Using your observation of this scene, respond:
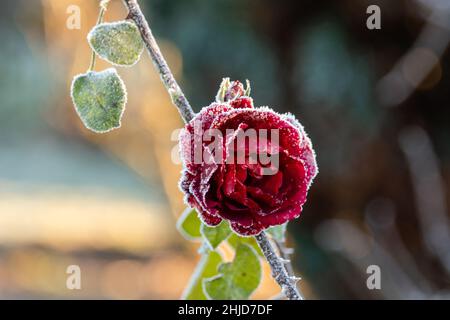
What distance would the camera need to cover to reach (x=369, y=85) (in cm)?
231

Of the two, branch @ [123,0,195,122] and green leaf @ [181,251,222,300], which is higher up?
branch @ [123,0,195,122]

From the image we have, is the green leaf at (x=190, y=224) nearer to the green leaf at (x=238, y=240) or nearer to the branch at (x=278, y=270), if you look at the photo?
the green leaf at (x=238, y=240)

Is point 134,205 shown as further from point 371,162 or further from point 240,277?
point 240,277

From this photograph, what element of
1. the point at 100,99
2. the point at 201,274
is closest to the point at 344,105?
the point at 201,274

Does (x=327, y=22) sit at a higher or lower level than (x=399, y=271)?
higher

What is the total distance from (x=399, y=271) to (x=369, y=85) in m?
0.68

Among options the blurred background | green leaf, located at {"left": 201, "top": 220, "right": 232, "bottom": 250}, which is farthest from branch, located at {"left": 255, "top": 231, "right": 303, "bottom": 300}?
the blurred background

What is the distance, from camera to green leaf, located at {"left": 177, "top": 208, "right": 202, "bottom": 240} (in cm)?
62

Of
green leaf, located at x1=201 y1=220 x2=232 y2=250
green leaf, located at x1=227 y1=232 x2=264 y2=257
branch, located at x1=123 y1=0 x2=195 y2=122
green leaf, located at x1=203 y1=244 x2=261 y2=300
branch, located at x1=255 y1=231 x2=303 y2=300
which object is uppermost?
branch, located at x1=123 y1=0 x2=195 y2=122

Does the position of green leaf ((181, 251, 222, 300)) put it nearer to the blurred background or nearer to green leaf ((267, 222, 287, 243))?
green leaf ((267, 222, 287, 243))

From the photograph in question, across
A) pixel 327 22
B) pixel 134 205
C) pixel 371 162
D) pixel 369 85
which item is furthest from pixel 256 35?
pixel 134 205

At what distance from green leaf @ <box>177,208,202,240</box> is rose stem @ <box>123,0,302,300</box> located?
0.17 meters

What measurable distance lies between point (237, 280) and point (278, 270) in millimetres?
171

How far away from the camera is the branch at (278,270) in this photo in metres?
0.44
